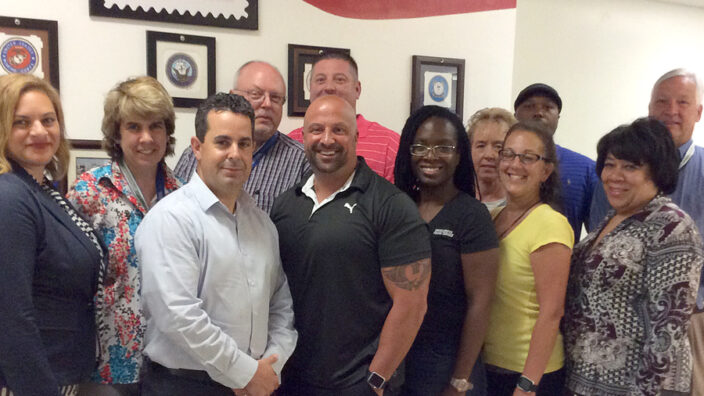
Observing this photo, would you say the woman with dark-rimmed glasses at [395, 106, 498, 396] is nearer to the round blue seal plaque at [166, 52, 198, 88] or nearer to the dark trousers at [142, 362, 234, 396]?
the dark trousers at [142, 362, 234, 396]

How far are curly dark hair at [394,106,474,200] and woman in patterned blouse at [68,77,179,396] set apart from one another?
831 mm

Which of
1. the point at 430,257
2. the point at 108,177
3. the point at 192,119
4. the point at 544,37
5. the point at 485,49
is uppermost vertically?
the point at 544,37

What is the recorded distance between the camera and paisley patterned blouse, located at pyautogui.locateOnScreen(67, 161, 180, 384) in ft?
5.25

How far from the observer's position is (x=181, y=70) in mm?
2514

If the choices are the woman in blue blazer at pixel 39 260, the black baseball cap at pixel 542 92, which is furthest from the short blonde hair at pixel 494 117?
the woman in blue blazer at pixel 39 260

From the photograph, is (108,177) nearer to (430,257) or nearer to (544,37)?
(430,257)

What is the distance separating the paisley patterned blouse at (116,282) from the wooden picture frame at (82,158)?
0.82 meters

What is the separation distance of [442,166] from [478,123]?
Answer: 76cm

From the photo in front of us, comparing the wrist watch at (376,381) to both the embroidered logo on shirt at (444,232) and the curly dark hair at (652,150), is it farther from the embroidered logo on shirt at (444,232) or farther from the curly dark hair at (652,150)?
the curly dark hair at (652,150)

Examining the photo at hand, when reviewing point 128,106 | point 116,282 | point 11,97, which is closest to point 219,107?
point 128,106

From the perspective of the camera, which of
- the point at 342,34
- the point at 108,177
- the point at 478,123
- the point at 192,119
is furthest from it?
the point at 342,34

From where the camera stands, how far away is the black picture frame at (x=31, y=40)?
89.4 inches

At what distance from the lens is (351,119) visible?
1716mm

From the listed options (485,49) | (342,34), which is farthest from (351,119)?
(485,49)
